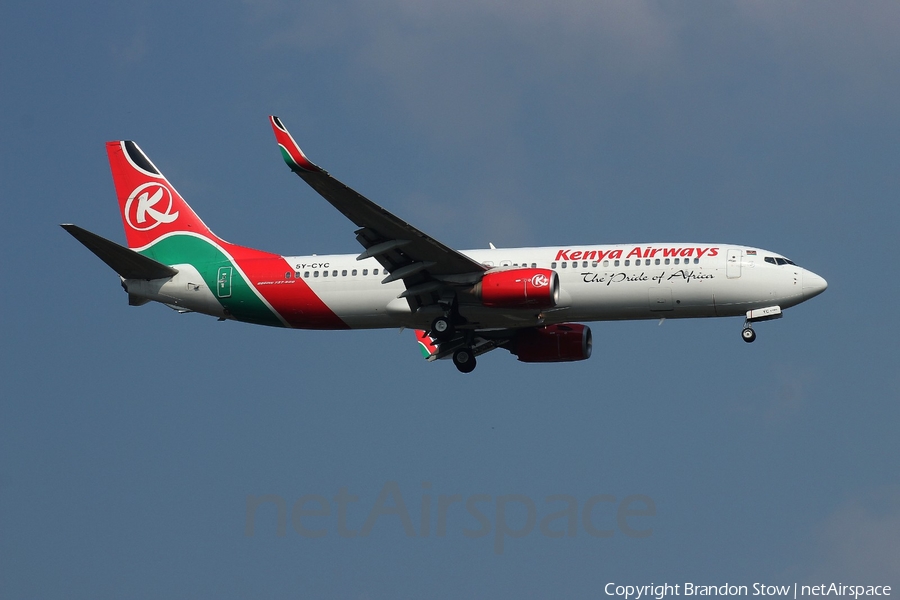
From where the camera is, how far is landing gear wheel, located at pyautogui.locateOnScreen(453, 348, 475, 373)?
51.2 m

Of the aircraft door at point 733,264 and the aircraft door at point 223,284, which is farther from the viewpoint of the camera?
the aircraft door at point 223,284

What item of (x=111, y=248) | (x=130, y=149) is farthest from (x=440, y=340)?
(x=130, y=149)

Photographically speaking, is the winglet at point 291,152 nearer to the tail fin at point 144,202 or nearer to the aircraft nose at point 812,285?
the tail fin at point 144,202

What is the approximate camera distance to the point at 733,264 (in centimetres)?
4625

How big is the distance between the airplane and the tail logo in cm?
7

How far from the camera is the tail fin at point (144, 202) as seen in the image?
174 feet

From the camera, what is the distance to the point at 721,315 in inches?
1841

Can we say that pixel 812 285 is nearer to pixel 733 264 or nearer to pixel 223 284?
pixel 733 264

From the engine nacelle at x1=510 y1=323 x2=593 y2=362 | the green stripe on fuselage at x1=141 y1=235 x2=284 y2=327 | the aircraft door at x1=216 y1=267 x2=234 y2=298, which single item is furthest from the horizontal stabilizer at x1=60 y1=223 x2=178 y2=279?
the engine nacelle at x1=510 y1=323 x2=593 y2=362

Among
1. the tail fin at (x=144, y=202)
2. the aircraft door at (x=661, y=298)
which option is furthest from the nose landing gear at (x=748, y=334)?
the tail fin at (x=144, y=202)

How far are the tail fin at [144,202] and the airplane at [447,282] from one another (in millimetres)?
84

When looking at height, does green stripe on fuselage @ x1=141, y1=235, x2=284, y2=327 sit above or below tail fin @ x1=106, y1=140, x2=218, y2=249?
below

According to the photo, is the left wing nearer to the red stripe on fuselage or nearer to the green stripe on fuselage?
the red stripe on fuselage

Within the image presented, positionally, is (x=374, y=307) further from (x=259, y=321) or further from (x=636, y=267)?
(x=636, y=267)
